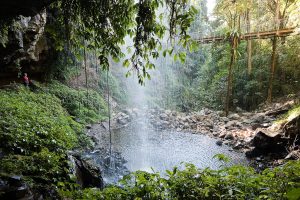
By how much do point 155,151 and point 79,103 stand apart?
3985 millimetres

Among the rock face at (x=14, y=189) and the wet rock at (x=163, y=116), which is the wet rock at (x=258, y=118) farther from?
the rock face at (x=14, y=189)

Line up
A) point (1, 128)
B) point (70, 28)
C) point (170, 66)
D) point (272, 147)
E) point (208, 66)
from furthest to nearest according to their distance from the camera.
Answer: point (170, 66) < point (208, 66) < point (272, 147) < point (1, 128) < point (70, 28)

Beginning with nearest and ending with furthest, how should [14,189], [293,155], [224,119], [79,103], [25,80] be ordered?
[14,189] → [293,155] → [25,80] → [79,103] → [224,119]

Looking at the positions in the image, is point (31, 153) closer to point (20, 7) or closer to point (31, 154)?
point (31, 154)

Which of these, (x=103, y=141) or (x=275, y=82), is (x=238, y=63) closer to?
(x=275, y=82)

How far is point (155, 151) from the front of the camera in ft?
29.7

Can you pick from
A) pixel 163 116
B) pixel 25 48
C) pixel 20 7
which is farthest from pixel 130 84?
pixel 20 7

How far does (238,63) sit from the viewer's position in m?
16.3

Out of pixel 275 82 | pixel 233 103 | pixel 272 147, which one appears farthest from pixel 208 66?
pixel 272 147

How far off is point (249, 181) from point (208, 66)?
738 inches

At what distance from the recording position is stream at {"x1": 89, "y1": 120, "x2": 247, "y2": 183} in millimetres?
7156

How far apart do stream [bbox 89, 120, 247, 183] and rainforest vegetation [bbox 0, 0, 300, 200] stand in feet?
2.87

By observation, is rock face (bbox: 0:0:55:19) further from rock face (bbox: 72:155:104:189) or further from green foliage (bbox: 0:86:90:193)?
rock face (bbox: 72:155:104:189)

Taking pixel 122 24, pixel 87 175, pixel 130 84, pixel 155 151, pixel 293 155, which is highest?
pixel 122 24
